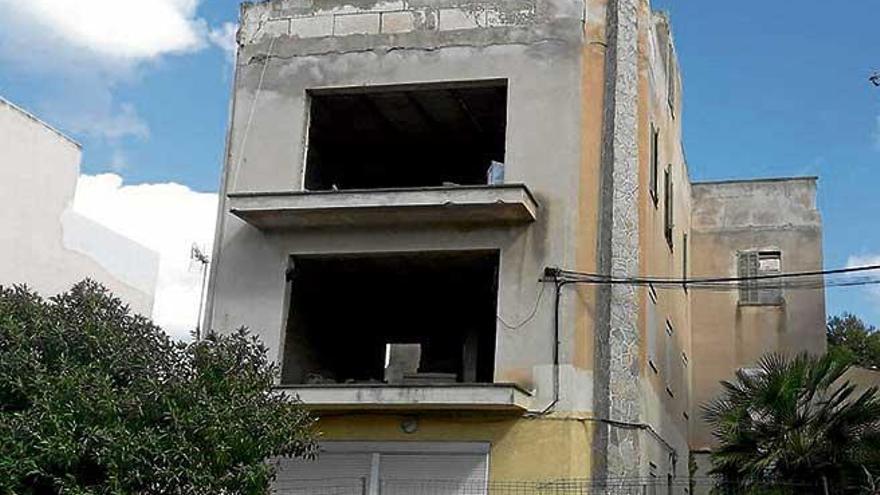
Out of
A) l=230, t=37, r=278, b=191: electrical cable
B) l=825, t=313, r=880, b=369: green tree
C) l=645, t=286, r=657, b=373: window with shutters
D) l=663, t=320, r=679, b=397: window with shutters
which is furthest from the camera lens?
l=825, t=313, r=880, b=369: green tree

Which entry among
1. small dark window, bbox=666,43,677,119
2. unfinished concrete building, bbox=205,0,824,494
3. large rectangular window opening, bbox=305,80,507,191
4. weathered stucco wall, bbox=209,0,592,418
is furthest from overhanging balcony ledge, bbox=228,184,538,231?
small dark window, bbox=666,43,677,119

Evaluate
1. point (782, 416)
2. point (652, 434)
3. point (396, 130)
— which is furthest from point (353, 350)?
point (782, 416)

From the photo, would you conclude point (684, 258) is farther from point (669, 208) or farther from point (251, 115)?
point (251, 115)

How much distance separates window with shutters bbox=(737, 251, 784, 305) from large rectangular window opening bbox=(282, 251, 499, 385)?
29.4ft

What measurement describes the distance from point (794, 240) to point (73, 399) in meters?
21.4

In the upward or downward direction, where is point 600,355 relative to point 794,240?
downward

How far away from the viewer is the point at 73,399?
1240cm

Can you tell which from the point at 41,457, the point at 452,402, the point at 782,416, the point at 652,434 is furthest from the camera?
the point at 652,434

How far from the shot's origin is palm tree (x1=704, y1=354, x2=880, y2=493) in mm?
16797

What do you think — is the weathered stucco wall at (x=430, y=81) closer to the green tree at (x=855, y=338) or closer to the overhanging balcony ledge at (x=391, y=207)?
the overhanging balcony ledge at (x=391, y=207)

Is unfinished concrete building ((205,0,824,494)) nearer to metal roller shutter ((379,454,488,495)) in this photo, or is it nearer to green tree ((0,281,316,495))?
metal roller shutter ((379,454,488,495))

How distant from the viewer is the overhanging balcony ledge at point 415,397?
1593 centimetres

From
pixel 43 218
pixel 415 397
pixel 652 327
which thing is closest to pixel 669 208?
pixel 652 327

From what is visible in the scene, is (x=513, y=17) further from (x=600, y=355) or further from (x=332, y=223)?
(x=600, y=355)
